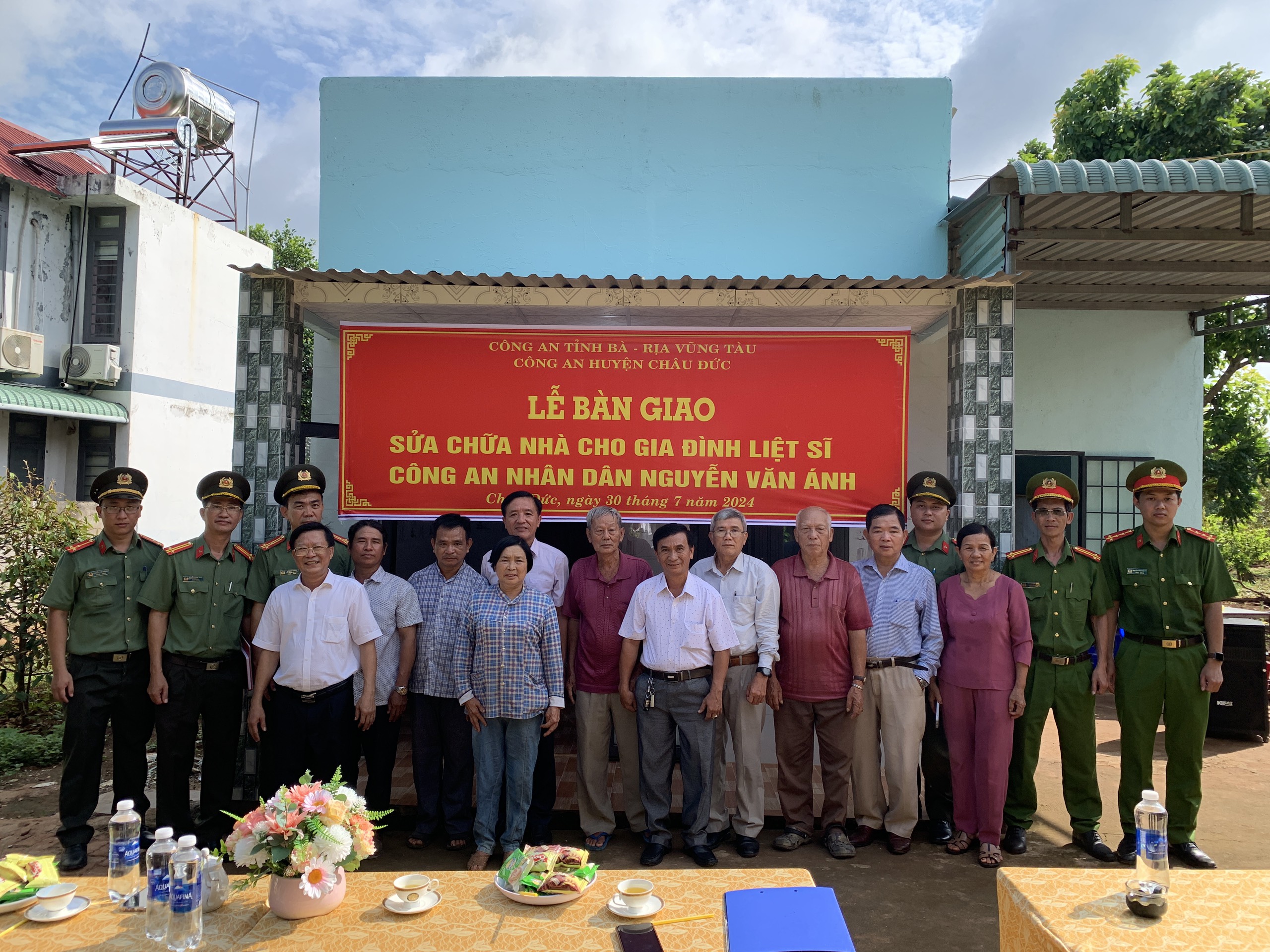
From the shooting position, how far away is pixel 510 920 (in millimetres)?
2459

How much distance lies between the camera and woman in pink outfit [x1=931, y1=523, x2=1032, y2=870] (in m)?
4.59

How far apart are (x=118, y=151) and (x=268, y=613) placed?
12807mm

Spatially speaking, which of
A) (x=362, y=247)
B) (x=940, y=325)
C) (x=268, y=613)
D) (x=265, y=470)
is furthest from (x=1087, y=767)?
(x=362, y=247)

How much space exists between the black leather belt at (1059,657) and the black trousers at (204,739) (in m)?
4.46

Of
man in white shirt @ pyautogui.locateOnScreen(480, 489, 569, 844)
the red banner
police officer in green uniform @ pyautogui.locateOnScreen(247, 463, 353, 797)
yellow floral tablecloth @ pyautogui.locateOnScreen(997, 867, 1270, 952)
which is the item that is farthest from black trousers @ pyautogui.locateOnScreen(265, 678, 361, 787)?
yellow floral tablecloth @ pyautogui.locateOnScreen(997, 867, 1270, 952)

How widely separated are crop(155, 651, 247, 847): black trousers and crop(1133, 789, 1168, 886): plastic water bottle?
4.27 m

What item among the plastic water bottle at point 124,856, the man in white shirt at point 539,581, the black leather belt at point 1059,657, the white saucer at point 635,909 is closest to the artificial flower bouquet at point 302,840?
the plastic water bottle at point 124,856

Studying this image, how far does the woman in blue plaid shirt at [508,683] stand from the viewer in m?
4.30

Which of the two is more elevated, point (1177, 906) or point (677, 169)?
point (677, 169)

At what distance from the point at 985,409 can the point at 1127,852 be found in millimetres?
2598

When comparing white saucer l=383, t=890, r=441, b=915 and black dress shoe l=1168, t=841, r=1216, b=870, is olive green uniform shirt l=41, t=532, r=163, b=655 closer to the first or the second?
white saucer l=383, t=890, r=441, b=915

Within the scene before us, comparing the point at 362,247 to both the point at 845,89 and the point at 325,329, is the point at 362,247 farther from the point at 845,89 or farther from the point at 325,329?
the point at 845,89

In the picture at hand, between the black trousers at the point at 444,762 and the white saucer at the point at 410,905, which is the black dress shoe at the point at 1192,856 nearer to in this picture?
the black trousers at the point at 444,762

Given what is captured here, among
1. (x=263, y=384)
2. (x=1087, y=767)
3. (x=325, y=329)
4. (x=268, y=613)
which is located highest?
(x=325, y=329)
